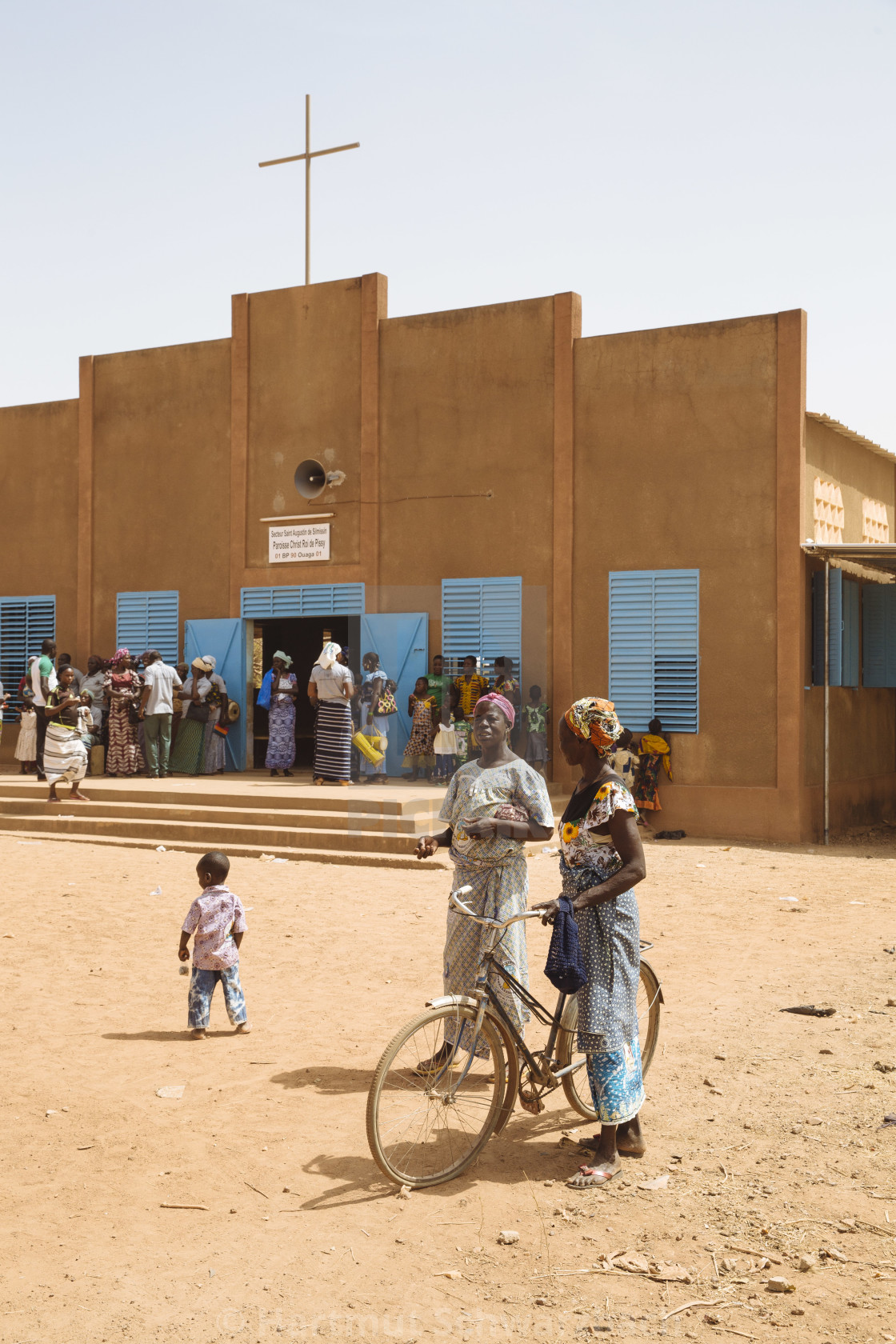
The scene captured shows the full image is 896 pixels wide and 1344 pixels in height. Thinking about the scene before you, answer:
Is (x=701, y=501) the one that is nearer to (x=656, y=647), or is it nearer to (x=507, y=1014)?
(x=656, y=647)

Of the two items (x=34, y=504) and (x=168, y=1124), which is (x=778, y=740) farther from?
(x=34, y=504)

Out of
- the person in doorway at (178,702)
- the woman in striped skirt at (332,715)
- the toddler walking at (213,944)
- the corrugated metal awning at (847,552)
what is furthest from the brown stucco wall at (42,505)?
the toddler walking at (213,944)

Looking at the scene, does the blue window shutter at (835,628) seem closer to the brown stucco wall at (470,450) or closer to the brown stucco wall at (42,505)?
the brown stucco wall at (470,450)

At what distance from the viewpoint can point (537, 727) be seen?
44.9 ft

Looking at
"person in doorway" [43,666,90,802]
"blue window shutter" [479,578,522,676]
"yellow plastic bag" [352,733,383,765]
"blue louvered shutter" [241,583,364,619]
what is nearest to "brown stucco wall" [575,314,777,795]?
"blue window shutter" [479,578,522,676]

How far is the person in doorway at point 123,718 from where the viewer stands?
14203 millimetres

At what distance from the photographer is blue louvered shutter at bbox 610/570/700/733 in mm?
13102

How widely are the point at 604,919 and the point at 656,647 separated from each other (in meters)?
9.45

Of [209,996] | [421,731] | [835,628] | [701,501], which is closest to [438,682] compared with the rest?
[421,731]

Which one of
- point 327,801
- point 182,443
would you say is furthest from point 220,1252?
point 182,443

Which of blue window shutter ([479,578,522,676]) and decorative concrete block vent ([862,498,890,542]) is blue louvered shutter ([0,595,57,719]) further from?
decorative concrete block vent ([862,498,890,542])

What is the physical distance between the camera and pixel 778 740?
12578mm

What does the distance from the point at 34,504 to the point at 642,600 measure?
917 cm

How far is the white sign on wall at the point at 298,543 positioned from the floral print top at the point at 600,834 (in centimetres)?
1143
